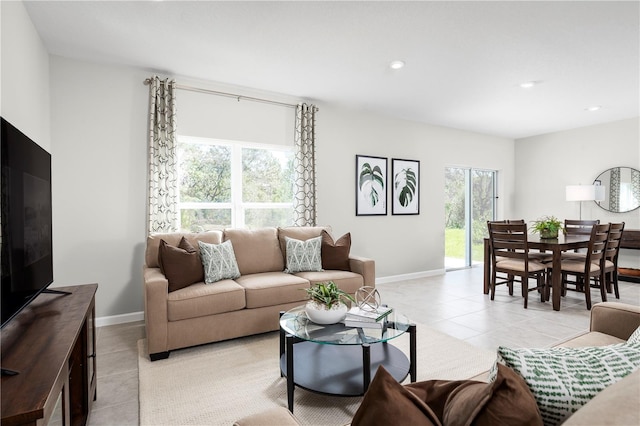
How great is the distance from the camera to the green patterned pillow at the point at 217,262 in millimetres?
3113

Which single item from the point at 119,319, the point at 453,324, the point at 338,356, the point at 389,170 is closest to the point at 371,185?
the point at 389,170

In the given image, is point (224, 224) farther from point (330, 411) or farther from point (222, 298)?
point (330, 411)

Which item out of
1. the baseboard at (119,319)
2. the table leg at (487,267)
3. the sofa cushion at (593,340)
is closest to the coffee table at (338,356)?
the sofa cushion at (593,340)

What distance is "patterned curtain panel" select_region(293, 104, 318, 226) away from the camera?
4.48 m

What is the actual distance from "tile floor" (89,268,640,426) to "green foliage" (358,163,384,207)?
1316 millimetres

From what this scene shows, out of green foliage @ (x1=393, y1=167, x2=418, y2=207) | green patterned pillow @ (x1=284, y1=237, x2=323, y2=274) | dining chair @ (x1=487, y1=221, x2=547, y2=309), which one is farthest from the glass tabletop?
green foliage @ (x1=393, y1=167, x2=418, y2=207)

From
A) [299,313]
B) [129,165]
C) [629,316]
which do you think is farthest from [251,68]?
[629,316]

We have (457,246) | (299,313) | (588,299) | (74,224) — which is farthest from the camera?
(457,246)

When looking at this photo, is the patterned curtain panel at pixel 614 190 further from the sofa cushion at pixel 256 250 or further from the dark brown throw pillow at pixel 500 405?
the dark brown throw pillow at pixel 500 405

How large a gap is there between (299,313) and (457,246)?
15.7 feet

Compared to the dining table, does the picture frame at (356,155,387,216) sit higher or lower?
higher

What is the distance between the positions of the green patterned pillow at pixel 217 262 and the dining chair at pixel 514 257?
10.3ft

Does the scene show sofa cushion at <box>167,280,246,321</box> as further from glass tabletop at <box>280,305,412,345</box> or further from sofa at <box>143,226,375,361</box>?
glass tabletop at <box>280,305,412,345</box>

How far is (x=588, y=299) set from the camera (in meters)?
3.92
